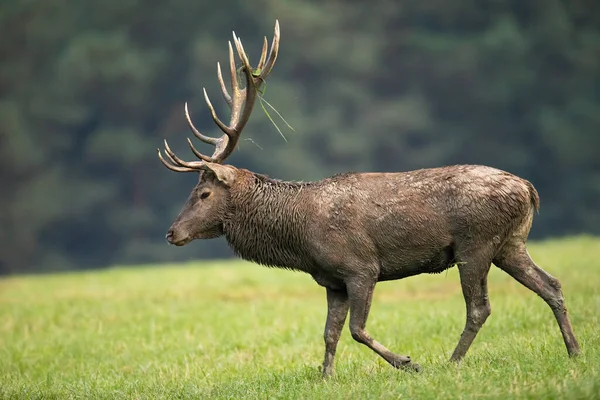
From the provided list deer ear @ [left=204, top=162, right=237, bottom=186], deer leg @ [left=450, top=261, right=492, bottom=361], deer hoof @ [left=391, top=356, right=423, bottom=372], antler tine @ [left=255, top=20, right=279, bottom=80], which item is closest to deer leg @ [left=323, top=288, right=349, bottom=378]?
deer hoof @ [left=391, top=356, right=423, bottom=372]

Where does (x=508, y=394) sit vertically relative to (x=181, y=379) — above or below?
above

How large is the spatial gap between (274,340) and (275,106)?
3149cm

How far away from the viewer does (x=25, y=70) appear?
1788 inches

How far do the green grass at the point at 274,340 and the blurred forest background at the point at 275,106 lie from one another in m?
22.0

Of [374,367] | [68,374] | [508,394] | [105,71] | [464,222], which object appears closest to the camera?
[508,394]

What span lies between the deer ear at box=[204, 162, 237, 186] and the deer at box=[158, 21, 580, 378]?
0.01 meters

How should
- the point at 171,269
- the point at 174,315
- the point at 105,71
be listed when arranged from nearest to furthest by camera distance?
the point at 174,315 < the point at 171,269 < the point at 105,71

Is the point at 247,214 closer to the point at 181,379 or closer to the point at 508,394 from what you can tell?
the point at 181,379

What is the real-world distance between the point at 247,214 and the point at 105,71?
35.1 meters

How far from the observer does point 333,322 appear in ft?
30.6

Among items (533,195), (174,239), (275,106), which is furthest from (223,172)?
(275,106)

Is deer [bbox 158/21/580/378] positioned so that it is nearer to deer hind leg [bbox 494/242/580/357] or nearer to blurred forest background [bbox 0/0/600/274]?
deer hind leg [bbox 494/242/580/357]

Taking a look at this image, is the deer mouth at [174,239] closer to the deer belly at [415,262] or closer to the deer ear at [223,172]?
the deer ear at [223,172]

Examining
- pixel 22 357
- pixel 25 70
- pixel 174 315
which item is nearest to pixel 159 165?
pixel 25 70
